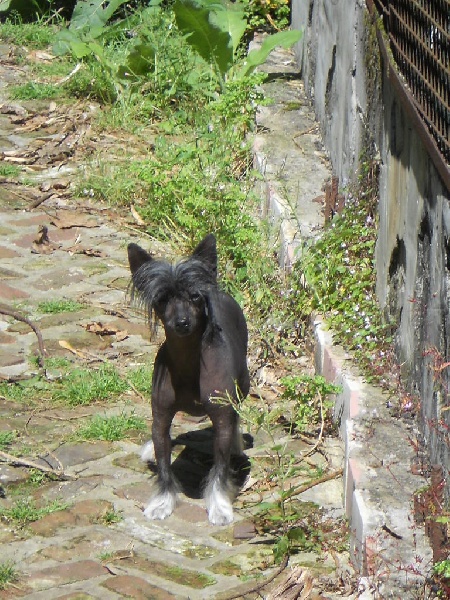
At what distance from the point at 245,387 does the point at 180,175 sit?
2.62 meters

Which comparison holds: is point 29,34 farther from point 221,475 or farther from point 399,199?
point 221,475

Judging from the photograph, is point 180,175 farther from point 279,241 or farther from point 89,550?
point 89,550

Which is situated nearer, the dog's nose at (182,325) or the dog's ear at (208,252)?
the dog's nose at (182,325)

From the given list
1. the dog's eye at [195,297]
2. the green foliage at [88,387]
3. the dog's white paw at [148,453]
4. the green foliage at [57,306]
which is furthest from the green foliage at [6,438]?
the green foliage at [57,306]

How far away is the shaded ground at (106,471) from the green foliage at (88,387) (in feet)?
0.13

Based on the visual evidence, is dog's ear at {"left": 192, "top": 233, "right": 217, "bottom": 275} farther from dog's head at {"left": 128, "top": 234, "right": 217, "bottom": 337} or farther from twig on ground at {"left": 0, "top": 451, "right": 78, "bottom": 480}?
twig on ground at {"left": 0, "top": 451, "right": 78, "bottom": 480}

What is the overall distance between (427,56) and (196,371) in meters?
1.66

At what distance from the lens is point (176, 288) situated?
4.64 metres

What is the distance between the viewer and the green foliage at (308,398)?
211 inches

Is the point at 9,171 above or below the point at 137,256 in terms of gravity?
below

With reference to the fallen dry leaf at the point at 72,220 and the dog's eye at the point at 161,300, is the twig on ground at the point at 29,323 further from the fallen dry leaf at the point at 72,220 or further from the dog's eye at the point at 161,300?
the dog's eye at the point at 161,300

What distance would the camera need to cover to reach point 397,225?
17.5 feet

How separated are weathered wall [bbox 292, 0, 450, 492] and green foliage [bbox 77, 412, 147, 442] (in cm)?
135

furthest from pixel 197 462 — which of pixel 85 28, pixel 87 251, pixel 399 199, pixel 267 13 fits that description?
pixel 85 28
